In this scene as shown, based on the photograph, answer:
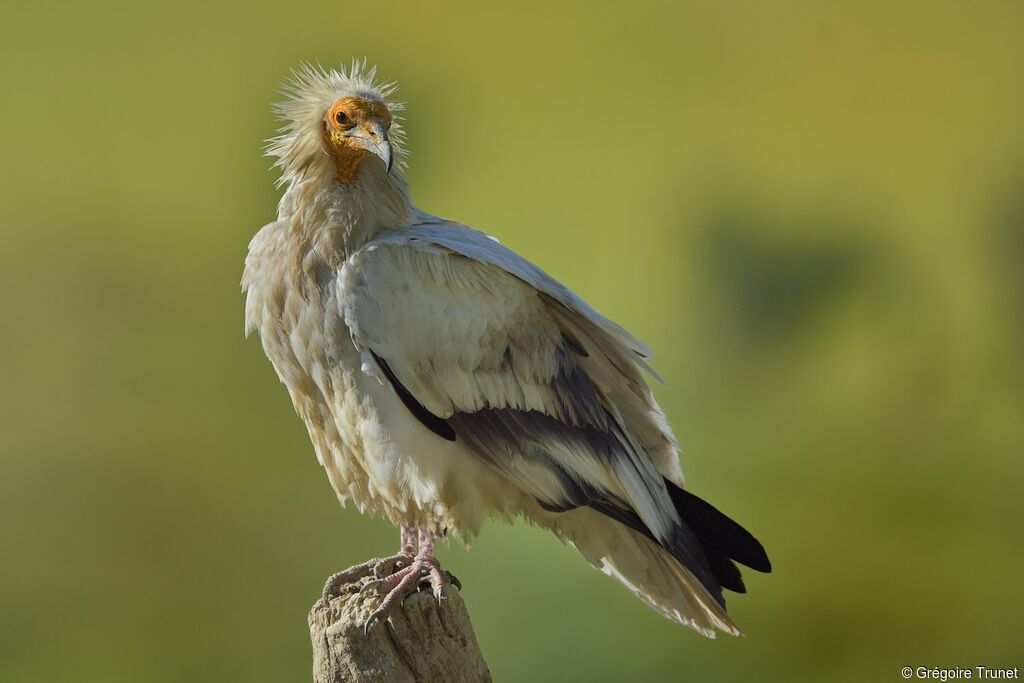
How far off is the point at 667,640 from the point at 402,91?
2.98 m

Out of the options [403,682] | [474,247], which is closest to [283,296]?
[474,247]

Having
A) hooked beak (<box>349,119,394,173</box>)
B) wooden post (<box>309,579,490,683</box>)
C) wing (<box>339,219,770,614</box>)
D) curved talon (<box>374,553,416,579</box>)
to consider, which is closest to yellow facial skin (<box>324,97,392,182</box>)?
hooked beak (<box>349,119,394,173</box>)

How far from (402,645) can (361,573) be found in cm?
26

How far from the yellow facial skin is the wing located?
8.5 inches

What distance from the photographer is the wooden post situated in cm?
239

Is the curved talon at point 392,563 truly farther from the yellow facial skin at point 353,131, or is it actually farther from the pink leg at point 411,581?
the yellow facial skin at point 353,131

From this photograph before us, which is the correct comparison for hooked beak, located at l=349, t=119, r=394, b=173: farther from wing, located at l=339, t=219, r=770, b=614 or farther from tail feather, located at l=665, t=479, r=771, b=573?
tail feather, located at l=665, t=479, r=771, b=573

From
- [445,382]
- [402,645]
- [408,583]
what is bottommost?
[402,645]

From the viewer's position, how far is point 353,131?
2.76 m

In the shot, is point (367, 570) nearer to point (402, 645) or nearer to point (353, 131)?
point (402, 645)

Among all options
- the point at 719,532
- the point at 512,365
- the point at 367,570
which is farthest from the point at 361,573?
the point at 719,532

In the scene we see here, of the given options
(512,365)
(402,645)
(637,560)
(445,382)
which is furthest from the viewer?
(637,560)

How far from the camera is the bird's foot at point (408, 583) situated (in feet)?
7.93

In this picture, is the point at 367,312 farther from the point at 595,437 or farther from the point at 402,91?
the point at 402,91
